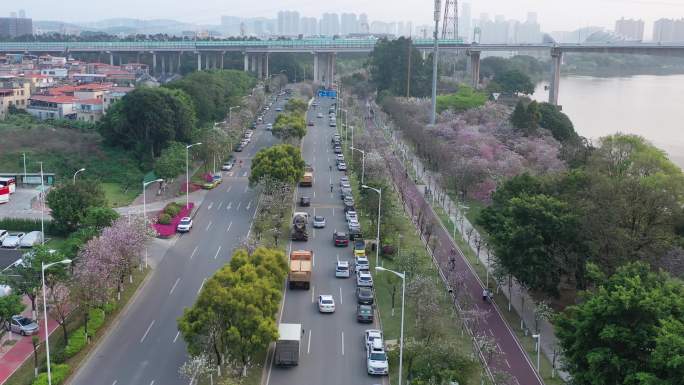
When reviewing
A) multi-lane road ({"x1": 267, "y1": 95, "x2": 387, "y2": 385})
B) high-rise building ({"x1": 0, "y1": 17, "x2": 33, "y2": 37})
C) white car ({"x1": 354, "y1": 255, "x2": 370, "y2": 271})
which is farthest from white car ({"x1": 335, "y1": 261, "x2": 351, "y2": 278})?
high-rise building ({"x1": 0, "y1": 17, "x2": 33, "y2": 37})

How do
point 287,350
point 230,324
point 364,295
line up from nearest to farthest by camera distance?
point 230,324
point 287,350
point 364,295

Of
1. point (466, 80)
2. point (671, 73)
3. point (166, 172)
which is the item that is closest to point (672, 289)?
point (166, 172)

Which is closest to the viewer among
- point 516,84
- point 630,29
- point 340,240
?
point 340,240

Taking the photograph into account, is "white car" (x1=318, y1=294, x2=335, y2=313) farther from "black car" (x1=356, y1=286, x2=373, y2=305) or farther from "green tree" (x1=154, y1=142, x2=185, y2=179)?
"green tree" (x1=154, y1=142, x2=185, y2=179)

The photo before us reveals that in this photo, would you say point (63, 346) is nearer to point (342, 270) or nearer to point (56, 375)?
point (56, 375)

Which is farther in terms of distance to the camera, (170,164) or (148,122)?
(148,122)

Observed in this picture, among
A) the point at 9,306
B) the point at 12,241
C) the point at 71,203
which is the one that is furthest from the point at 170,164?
the point at 9,306
